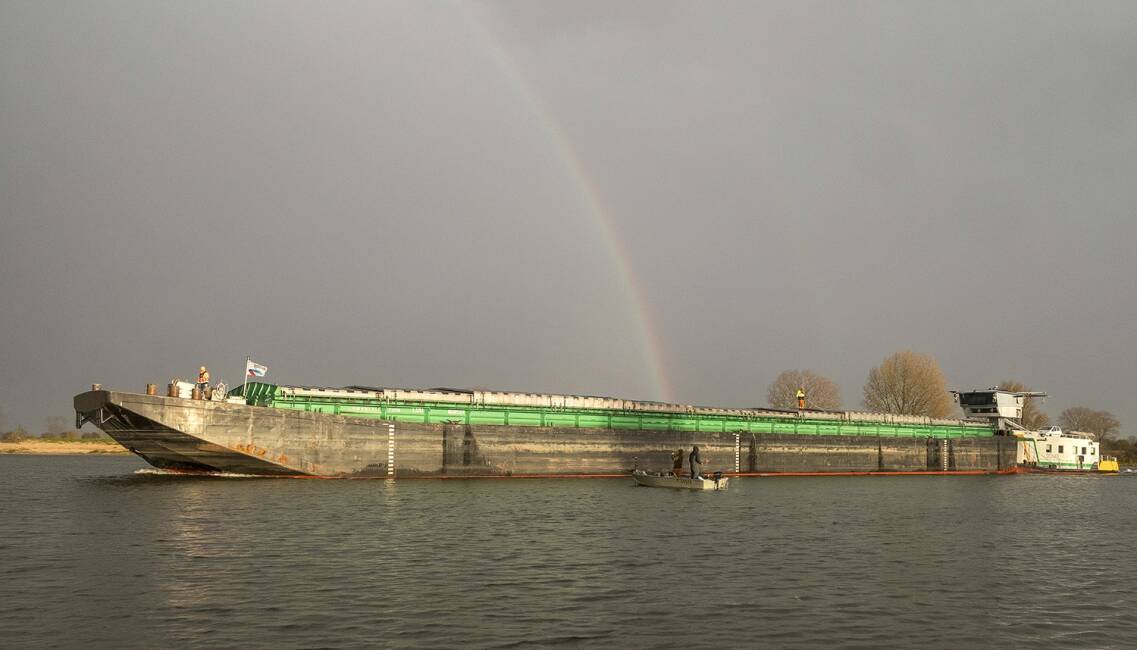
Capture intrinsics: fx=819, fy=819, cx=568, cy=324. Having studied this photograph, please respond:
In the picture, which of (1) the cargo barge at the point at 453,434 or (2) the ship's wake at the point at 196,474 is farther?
(2) the ship's wake at the point at 196,474

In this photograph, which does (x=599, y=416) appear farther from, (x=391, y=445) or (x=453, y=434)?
(x=391, y=445)

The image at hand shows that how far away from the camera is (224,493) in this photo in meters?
45.4

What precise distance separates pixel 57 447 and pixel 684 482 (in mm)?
162600

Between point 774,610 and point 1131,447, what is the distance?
21863 cm

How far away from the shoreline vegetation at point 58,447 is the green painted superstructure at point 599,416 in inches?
4869

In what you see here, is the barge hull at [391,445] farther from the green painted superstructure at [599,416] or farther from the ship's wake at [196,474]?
the green painted superstructure at [599,416]

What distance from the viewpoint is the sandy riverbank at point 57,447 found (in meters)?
165

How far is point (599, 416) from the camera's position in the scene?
229ft

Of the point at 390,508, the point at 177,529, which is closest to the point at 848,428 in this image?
the point at 390,508

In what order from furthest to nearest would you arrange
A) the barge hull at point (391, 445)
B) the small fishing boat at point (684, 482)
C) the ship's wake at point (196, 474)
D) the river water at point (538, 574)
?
the small fishing boat at point (684, 482)
the ship's wake at point (196, 474)
the barge hull at point (391, 445)
the river water at point (538, 574)

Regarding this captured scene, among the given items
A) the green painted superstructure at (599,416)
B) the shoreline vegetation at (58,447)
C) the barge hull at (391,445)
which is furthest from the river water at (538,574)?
the shoreline vegetation at (58,447)

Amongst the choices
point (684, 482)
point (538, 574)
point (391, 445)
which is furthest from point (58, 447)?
point (538, 574)

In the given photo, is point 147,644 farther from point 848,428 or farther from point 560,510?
point 848,428

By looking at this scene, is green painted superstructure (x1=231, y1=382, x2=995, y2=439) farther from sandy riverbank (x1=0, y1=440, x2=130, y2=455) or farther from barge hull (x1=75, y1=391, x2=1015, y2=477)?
sandy riverbank (x1=0, y1=440, x2=130, y2=455)
